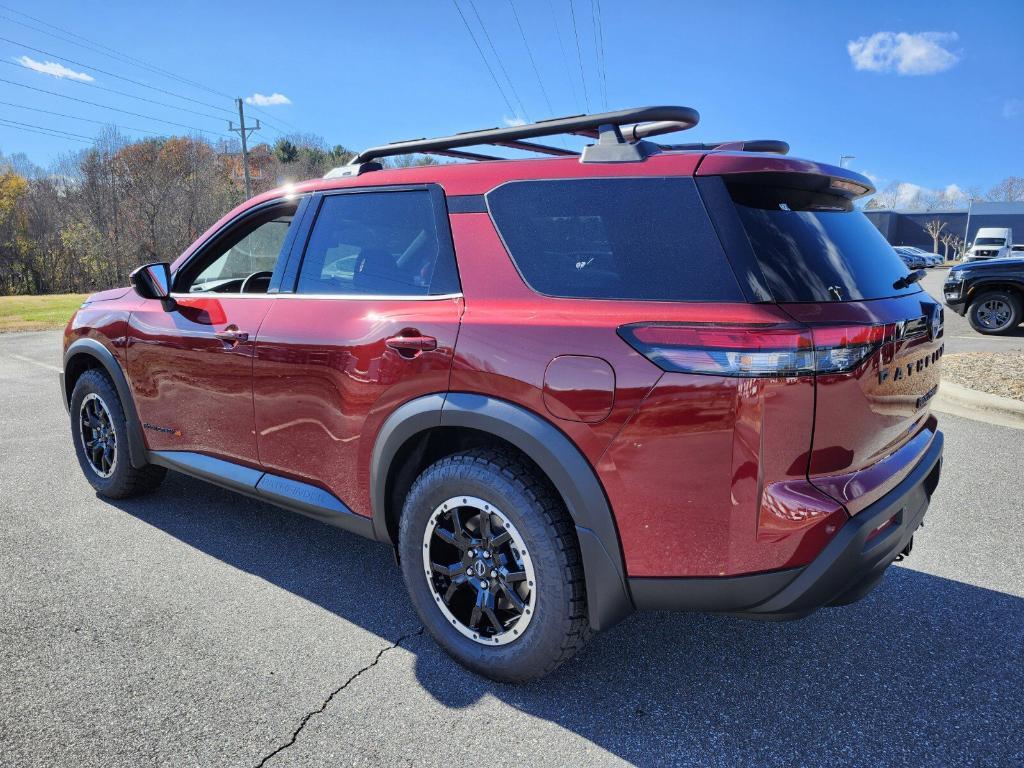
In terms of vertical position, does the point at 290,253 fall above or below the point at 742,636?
above

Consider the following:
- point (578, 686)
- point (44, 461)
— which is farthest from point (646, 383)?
point (44, 461)

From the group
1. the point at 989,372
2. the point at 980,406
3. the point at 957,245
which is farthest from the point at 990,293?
the point at 957,245

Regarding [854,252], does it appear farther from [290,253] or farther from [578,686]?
[290,253]

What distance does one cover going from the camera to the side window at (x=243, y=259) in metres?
3.50

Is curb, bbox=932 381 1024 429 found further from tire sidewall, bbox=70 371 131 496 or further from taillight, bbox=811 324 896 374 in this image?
tire sidewall, bbox=70 371 131 496

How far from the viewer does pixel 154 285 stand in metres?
3.60

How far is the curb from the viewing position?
6.06 meters

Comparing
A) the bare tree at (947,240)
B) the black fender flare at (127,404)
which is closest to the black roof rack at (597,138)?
the black fender flare at (127,404)

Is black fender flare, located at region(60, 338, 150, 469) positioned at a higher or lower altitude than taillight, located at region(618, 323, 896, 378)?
lower

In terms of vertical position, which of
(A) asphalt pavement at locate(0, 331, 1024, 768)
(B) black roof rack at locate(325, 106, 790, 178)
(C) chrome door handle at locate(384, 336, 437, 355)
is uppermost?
(B) black roof rack at locate(325, 106, 790, 178)

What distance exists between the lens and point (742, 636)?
278cm

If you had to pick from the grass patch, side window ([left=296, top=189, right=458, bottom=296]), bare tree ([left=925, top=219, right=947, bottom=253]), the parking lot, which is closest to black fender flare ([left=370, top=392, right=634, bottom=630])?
side window ([left=296, top=189, right=458, bottom=296])

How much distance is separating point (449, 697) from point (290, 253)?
2002 millimetres

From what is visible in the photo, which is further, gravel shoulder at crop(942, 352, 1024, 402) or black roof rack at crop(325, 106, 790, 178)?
gravel shoulder at crop(942, 352, 1024, 402)
